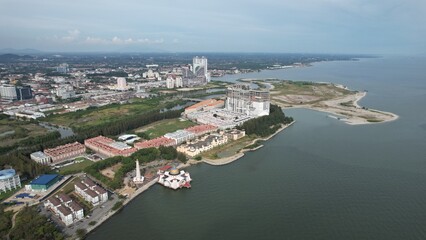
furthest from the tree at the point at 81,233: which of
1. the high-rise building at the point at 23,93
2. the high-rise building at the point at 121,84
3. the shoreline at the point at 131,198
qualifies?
the high-rise building at the point at 121,84

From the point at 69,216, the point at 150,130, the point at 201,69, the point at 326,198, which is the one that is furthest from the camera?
the point at 201,69

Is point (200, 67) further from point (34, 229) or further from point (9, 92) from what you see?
point (34, 229)

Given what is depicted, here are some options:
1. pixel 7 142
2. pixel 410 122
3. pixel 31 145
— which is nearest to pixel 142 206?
pixel 31 145

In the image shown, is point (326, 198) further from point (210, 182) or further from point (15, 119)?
point (15, 119)

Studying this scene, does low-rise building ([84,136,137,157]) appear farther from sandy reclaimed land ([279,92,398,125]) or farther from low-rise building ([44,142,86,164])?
sandy reclaimed land ([279,92,398,125])

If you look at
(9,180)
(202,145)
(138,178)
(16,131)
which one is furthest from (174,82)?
(9,180)

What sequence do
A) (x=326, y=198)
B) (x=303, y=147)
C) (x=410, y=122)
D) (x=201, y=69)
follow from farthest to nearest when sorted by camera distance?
(x=201, y=69) → (x=410, y=122) → (x=303, y=147) → (x=326, y=198)

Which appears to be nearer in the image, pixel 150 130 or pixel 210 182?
pixel 210 182

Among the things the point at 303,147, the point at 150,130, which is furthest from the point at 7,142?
the point at 303,147
